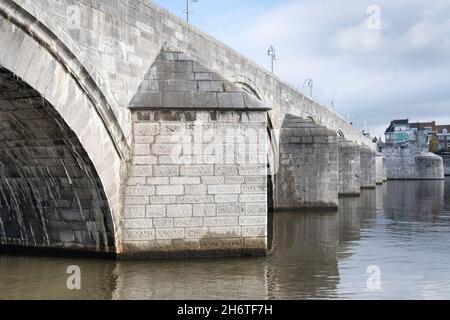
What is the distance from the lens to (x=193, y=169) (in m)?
8.55

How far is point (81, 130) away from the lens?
23.6 feet

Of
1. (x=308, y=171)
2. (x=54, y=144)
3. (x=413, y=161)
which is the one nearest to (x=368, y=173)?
(x=308, y=171)

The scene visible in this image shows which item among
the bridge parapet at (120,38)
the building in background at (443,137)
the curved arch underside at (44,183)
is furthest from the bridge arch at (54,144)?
the building in background at (443,137)

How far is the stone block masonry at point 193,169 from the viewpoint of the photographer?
8336 mm

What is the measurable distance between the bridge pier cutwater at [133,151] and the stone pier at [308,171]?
8065mm

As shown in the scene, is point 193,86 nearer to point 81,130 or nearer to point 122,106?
point 122,106

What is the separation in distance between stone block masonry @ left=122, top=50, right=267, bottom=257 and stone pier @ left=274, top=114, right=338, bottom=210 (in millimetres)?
8257

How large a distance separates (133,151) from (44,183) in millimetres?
1507

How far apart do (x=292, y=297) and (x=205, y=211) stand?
265 centimetres

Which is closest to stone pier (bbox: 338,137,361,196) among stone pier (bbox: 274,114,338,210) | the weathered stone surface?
stone pier (bbox: 274,114,338,210)

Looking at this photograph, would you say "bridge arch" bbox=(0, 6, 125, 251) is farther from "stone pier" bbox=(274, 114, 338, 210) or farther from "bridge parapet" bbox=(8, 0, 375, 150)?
"stone pier" bbox=(274, 114, 338, 210)

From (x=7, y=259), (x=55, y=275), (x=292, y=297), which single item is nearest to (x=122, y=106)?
(x=55, y=275)

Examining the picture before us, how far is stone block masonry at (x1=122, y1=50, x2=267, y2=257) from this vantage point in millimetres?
8336
